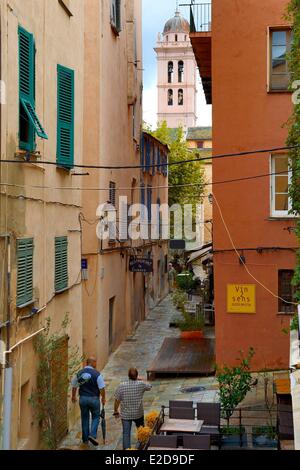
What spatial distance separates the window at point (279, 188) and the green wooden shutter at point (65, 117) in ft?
19.1

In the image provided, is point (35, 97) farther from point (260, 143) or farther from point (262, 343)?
point (262, 343)

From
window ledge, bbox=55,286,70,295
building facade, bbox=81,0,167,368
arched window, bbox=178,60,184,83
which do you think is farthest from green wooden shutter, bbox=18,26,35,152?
arched window, bbox=178,60,184,83

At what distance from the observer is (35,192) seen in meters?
12.8

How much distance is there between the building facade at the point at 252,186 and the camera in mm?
18922

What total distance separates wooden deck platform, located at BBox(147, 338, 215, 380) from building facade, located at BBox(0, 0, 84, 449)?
13.0 feet

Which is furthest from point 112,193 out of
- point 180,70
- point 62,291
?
point 180,70

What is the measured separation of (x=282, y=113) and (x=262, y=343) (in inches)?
225

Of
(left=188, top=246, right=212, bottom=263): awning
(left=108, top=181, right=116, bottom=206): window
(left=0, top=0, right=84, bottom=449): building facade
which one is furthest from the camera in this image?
(left=188, top=246, right=212, bottom=263): awning

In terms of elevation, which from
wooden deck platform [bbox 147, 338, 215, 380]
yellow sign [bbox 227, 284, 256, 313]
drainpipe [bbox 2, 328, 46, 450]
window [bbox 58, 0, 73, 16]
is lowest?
wooden deck platform [bbox 147, 338, 215, 380]

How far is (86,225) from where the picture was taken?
20.9 meters

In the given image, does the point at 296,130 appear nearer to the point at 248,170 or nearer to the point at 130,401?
the point at 130,401

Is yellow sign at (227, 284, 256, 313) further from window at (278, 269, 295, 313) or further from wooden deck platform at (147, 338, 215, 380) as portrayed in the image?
wooden deck platform at (147, 338, 215, 380)

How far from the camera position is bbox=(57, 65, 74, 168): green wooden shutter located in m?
14.5
